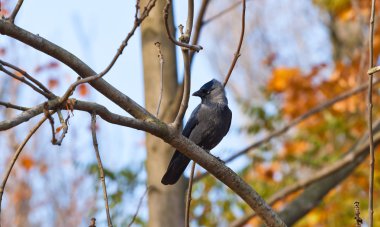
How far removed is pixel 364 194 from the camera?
925 centimetres

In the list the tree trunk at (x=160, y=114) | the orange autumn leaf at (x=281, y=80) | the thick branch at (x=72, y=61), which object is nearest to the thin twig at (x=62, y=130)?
the thick branch at (x=72, y=61)

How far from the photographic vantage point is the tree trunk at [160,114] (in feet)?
15.6

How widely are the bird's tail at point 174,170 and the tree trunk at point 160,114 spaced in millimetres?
113

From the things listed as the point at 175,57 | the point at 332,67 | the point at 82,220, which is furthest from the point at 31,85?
Result: the point at 82,220

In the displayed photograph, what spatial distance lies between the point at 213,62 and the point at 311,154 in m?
11.5

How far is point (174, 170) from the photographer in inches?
186

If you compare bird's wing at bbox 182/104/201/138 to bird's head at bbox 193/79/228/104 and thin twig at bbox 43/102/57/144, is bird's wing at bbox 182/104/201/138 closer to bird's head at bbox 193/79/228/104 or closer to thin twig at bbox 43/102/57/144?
bird's head at bbox 193/79/228/104

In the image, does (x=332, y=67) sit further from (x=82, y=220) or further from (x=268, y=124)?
(x=82, y=220)

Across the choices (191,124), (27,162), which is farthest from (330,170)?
(27,162)

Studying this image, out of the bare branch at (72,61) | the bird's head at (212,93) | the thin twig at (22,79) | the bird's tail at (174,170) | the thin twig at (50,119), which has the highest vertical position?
the bird's head at (212,93)

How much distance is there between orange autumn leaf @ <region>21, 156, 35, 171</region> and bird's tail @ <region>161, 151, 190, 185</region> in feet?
28.0

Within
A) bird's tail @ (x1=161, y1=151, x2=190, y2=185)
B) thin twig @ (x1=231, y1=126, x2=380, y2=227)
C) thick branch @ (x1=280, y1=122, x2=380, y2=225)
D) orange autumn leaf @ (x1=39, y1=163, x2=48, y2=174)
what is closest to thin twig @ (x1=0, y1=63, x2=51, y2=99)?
bird's tail @ (x1=161, y1=151, x2=190, y2=185)

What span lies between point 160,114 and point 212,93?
67cm

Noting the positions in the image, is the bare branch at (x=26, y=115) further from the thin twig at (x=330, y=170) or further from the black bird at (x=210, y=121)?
the thin twig at (x=330, y=170)
